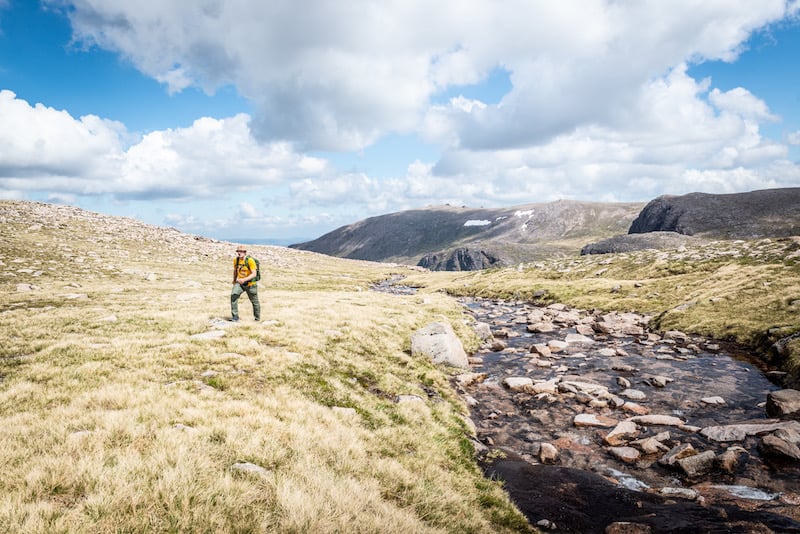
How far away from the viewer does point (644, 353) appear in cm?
2350

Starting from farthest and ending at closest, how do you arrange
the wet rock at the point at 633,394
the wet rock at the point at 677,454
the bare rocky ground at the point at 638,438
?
the wet rock at the point at 633,394 → the wet rock at the point at 677,454 → the bare rocky ground at the point at 638,438

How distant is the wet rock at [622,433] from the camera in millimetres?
12789

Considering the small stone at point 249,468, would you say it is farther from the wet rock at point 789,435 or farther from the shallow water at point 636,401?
the wet rock at point 789,435

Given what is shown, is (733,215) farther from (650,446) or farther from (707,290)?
(650,446)

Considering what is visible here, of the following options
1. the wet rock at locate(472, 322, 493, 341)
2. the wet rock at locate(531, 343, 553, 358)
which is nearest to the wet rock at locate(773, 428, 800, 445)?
the wet rock at locate(531, 343, 553, 358)

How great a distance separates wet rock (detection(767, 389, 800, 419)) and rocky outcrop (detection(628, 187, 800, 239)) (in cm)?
18375

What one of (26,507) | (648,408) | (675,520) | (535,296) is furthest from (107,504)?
(535,296)

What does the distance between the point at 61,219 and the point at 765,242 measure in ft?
408

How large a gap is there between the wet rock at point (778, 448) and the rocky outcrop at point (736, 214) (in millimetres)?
188363

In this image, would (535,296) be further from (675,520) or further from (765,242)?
(675,520)

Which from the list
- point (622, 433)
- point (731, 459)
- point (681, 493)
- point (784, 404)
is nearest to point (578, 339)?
point (784, 404)

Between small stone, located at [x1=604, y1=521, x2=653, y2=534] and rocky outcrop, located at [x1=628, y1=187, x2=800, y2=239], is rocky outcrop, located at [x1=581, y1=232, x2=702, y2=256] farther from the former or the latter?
small stone, located at [x1=604, y1=521, x2=653, y2=534]

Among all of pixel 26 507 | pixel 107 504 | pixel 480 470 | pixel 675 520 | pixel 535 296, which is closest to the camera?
pixel 26 507

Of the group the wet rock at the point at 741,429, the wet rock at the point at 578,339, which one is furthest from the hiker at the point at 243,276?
the wet rock at the point at 578,339
